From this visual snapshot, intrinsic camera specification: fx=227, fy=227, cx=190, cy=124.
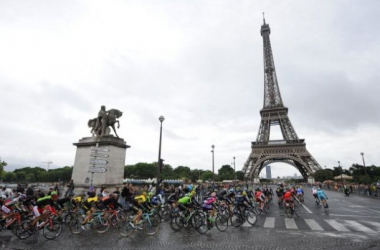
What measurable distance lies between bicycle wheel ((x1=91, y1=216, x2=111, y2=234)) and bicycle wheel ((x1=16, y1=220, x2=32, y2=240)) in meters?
2.28

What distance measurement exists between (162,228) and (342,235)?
756cm

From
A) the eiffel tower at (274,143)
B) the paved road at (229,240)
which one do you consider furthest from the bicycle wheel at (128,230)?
the eiffel tower at (274,143)

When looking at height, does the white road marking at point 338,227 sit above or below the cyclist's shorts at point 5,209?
below

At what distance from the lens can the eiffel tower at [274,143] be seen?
75.3 m

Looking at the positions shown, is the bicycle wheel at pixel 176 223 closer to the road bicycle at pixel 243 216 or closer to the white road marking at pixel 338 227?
the road bicycle at pixel 243 216

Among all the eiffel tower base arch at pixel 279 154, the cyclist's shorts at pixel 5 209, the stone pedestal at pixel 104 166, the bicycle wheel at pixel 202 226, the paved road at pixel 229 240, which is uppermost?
the eiffel tower base arch at pixel 279 154

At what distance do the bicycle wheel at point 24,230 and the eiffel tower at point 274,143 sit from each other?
71553 mm

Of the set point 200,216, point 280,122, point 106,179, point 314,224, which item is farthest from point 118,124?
point 280,122

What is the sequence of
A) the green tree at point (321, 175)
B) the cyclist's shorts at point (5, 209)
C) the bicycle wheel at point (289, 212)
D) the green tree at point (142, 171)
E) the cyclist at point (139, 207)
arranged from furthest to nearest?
the green tree at point (142, 171), the green tree at point (321, 175), the bicycle wheel at point (289, 212), the cyclist at point (139, 207), the cyclist's shorts at point (5, 209)

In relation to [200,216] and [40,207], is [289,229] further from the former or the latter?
[40,207]

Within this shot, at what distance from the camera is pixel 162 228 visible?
1052 cm

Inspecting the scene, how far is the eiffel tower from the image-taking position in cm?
7531

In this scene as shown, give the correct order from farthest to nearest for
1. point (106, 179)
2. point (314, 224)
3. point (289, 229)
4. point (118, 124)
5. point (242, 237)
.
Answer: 1. point (118, 124)
2. point (106, 179)
3. point (314, 224)
4. point (289, 229)
5. point (242, 237)

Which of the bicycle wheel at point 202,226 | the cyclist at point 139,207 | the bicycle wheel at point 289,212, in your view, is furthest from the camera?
the bicycle wheel at point 289,212
